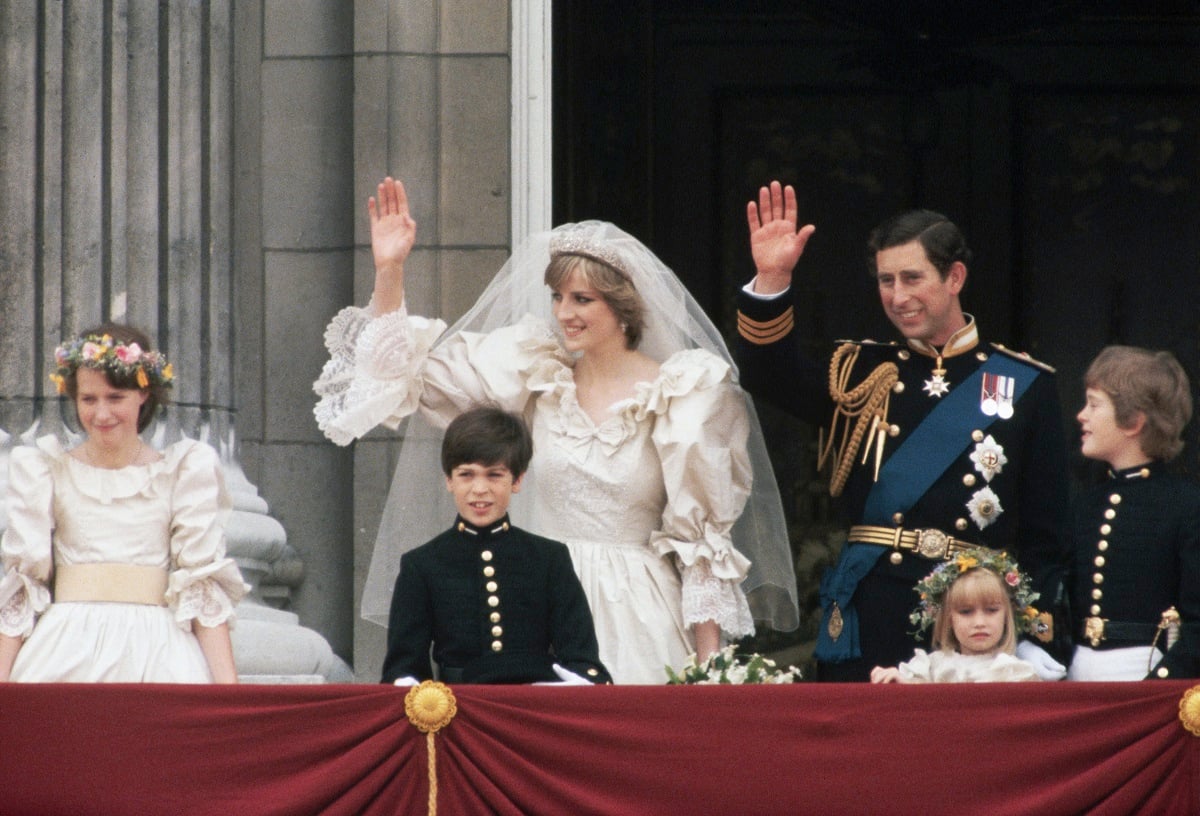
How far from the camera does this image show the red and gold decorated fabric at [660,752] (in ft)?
16.3

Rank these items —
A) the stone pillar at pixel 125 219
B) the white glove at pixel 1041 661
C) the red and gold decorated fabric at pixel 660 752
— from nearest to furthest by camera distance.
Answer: the red and gold decorated fabric at pixel 660 752, the white glove at pixel 1041 661, the stone pillar at pixel 125 219

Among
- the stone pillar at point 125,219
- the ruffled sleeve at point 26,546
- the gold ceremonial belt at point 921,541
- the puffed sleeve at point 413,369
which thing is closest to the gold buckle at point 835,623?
the gold ceremonial belt at point 921,541

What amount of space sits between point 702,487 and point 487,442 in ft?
2.20

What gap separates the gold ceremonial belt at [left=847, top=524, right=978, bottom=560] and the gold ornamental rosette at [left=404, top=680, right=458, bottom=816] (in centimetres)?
140

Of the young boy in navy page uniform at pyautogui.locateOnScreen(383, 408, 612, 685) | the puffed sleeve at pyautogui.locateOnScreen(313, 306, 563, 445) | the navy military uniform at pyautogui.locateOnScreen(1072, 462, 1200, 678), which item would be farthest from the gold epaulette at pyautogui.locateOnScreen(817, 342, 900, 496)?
the young boy in navy page uniform at pyautogui.locateOnScreen(383, 408, 612, 685)

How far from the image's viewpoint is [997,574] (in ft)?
18.4

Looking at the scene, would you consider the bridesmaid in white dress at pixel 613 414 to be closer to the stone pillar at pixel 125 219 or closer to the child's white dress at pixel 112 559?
the child's white dress at pixel 112 559

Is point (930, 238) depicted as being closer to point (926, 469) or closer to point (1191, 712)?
point (926, 469)

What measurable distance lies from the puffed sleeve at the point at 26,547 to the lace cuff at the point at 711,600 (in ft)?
4.95

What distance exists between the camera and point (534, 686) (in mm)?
5055

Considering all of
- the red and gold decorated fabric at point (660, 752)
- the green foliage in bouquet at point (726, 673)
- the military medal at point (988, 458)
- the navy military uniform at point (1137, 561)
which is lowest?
the red and gold decorated fabric at point (660, 752)

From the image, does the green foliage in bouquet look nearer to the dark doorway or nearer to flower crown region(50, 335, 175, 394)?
flower crown region(50, 335, 175, 394)

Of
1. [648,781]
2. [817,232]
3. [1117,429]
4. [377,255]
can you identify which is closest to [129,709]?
[648,781]

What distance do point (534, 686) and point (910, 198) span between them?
408 cm
